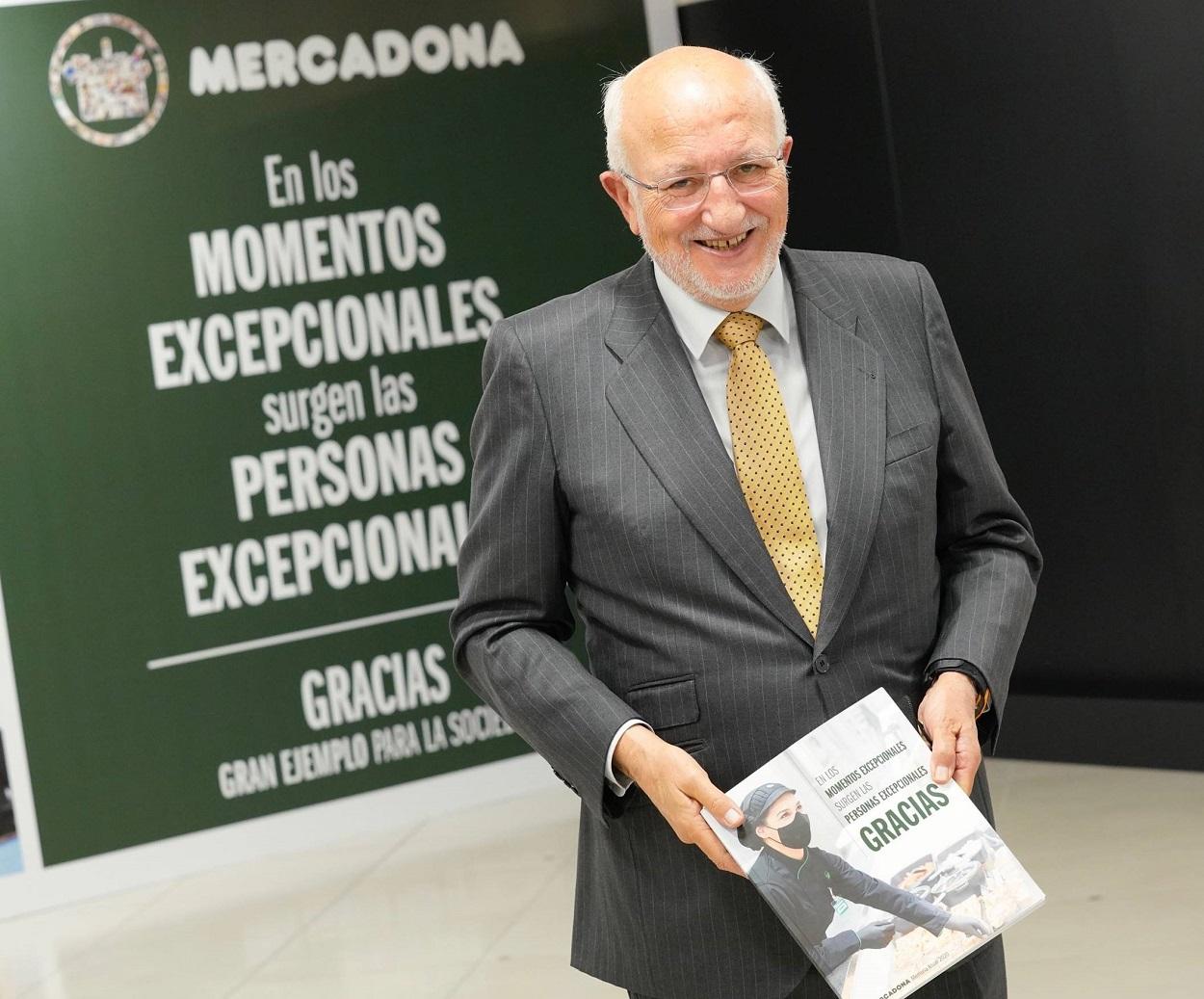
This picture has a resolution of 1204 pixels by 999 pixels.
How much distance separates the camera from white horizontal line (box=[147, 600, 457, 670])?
509cm

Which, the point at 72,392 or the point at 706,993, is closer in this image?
the point at 706,993

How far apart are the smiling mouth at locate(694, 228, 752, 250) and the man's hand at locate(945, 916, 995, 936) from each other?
72cm

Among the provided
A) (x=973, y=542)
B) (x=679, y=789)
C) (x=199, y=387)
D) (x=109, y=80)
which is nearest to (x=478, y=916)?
(x=199, y=387)

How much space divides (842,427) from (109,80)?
398cm

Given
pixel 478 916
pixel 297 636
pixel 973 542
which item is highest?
pixel 973 542

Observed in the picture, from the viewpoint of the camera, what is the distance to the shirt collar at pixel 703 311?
1731 millimetres

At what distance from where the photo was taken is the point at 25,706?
16.2 feet

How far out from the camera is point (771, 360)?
1767mm

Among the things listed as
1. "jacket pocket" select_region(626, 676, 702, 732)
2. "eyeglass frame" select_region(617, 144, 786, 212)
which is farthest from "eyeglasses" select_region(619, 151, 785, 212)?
"jacket pocket" select_region(626, 676, 702, 732)

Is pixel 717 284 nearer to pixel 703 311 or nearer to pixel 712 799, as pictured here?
pixel 703 311

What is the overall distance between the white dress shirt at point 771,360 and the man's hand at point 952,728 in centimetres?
20

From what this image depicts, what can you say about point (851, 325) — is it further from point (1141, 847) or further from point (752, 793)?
point (1141, 847)

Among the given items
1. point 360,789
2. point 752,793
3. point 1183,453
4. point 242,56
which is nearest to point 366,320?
point 242,56

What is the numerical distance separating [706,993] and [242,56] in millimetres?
4180
